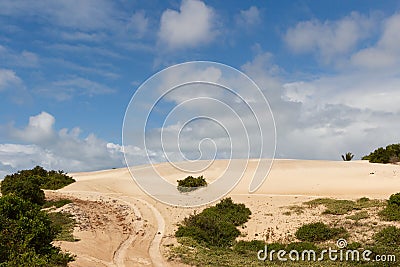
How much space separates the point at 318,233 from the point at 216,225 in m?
5.21

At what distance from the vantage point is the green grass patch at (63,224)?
56.5ft

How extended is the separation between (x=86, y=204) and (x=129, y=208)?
337 cm

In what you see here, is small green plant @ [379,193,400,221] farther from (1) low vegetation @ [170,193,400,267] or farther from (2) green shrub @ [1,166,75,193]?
(2) green shrub @ [1,166,75,193]

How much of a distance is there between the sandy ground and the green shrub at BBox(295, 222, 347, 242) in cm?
73

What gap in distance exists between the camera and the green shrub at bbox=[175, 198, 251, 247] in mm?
19391

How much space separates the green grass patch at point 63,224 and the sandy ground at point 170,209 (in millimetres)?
425

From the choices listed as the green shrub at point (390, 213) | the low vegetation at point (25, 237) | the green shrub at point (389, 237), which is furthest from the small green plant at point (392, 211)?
the low vegetation at point (25, 237)

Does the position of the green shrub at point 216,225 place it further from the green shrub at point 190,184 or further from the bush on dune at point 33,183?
the bush on dune at point 33,183

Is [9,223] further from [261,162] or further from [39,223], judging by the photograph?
[261,162]

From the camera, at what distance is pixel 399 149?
47844 millimetres

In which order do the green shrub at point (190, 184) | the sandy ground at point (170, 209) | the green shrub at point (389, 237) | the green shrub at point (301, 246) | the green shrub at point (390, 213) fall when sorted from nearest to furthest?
the sandy ground at point (170, 209) → the green shrub at point (389, 237) → the green shrub at point (301, 246) → the green shrub at point (390, 213) → the green shrub at point (190, 184)

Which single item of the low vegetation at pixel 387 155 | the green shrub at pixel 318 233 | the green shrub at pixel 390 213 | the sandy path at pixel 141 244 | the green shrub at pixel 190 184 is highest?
the low vegetation at pixel 387 155

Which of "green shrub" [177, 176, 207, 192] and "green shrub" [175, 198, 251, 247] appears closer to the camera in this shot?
"green shrub" [175, 198, 251, 247]

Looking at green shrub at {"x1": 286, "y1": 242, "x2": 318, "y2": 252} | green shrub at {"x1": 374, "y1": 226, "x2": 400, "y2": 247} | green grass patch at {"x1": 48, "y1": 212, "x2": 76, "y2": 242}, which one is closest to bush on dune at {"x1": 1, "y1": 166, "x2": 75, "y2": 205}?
green grass patch at {"x1": 48, "y1": 212, "x2": 76, "y2": 242}
